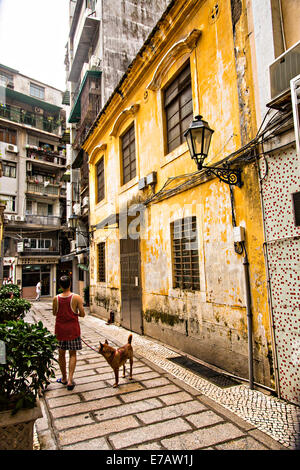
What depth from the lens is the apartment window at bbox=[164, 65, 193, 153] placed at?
→ 6.88 meters

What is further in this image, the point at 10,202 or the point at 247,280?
the point at 10,202

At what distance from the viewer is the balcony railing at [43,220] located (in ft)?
94.4

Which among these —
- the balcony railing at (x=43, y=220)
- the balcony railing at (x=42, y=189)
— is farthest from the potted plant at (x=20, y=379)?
the balcony railing at (x=42, y=189)

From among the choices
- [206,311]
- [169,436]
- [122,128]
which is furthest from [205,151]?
[122,128]

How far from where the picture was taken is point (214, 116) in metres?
5.71

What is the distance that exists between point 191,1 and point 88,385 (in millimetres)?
7846

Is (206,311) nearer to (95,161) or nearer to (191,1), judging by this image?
(191,1)

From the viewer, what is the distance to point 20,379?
2969 mm

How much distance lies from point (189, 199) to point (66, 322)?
11.7 ft

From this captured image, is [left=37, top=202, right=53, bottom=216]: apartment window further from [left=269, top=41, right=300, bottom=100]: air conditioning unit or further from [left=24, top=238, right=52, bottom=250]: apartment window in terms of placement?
[left=269, top=41, right=300, bottom=100]: air conditioning unit

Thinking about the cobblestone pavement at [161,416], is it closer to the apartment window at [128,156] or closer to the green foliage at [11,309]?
the green foliage at [11,309]

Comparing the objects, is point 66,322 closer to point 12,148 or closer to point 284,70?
point 284,70

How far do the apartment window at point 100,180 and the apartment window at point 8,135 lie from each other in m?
20.5

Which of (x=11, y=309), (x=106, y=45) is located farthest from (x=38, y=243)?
(x=11, y=309)
